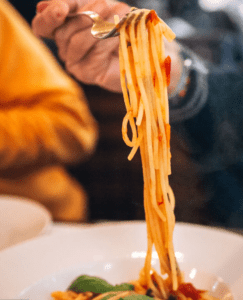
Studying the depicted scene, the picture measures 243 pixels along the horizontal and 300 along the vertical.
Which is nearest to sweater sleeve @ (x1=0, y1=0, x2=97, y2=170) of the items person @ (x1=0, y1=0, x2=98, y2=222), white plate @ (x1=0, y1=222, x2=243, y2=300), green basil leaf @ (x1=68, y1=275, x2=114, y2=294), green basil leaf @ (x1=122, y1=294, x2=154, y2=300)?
person @ (x1=0, y1=0, x2=98, y2=222)

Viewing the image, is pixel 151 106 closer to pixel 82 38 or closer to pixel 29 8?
pixel 82 38

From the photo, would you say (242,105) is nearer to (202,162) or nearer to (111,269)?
(202,162)

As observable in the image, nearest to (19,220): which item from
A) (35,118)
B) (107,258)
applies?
(107,258)

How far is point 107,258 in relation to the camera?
0.73m

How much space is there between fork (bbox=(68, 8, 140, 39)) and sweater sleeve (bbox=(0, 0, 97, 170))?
36.1 inches

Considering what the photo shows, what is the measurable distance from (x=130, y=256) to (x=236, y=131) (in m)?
0.60

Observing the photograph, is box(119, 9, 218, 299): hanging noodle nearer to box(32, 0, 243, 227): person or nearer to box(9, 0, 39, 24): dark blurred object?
box(32, 0, 243, 227): person

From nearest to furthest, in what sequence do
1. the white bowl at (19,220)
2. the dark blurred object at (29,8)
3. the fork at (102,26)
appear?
the fork at (102,26)
the dark blurred object at (29,8)
the white bowl at (19,220)

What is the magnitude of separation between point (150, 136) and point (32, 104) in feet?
3.68

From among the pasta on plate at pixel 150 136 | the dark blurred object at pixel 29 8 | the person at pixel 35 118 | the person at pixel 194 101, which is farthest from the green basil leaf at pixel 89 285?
the person at pixel 35 118

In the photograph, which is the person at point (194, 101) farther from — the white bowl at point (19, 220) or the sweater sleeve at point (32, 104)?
the sweater sleeve at point (32, 104)

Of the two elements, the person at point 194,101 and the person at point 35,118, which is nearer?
the person at point 194,101

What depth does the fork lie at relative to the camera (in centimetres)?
53

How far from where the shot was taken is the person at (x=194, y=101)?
0.61 metres
